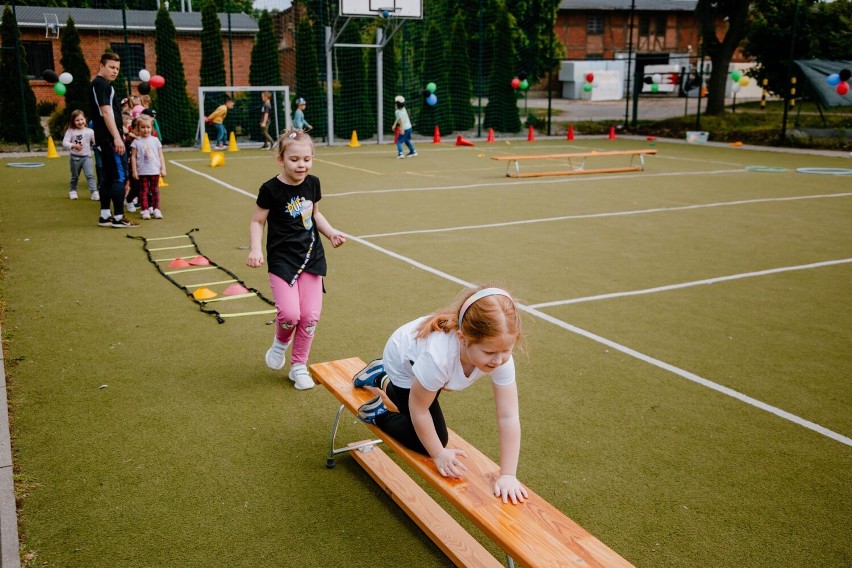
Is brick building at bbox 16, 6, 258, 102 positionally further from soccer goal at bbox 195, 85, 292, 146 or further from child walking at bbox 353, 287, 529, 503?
child walking at bbox 353, 287, 529, 503

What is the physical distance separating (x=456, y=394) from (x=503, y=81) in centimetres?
2493

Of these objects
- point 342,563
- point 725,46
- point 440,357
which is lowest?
point 342,563

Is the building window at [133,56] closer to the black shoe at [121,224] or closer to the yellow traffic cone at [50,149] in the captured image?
the yellow traffic cone at [50,149]

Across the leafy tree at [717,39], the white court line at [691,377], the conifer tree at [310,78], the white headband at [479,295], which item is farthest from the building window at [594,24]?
the white headband at [479,295]

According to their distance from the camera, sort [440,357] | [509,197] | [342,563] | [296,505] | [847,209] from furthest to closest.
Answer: [509,197] → [847,209] → [296,505] → [342,563] → [440,357]

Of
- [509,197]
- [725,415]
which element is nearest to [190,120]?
[509,197]

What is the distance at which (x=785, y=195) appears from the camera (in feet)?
44.9

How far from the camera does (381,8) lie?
2281cm

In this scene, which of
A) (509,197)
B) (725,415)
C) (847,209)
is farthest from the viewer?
(509,197)

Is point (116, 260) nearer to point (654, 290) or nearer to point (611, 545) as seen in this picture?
point (654, 290)

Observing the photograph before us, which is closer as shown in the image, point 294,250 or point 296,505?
point 296,505

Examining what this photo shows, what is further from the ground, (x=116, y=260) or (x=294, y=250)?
(x=294, y=250)

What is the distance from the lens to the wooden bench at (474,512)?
259 cm

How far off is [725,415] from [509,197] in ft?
29.8
